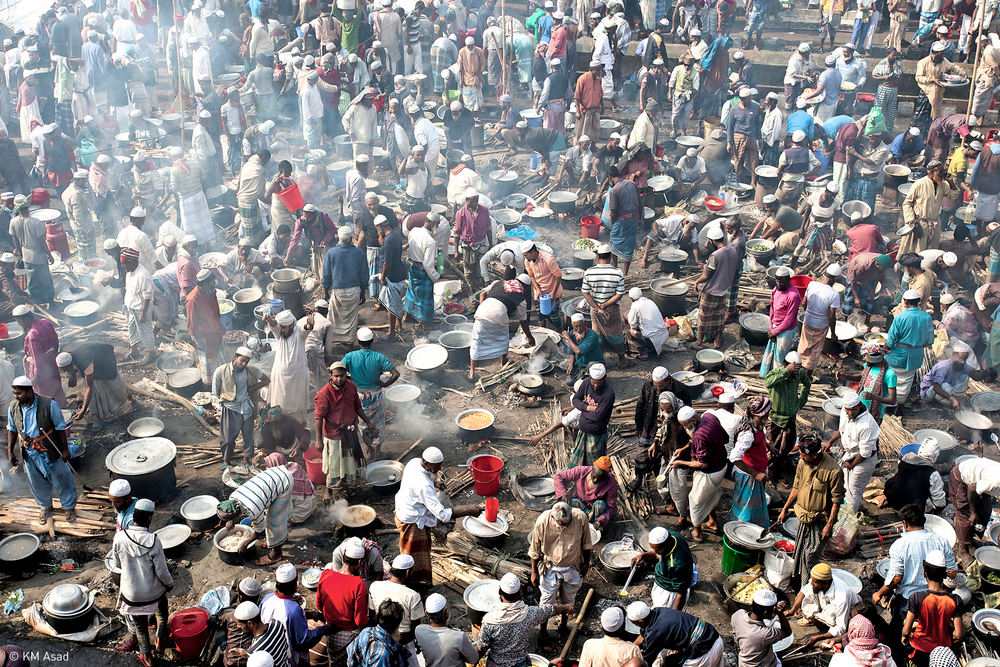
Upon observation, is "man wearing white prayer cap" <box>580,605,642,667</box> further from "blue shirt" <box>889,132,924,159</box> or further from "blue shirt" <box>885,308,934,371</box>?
"blue shirt" <box>889,132,924,159</box>

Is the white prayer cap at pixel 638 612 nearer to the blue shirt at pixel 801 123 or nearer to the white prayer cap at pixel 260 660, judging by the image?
the white prayer cap at pixel 260 660

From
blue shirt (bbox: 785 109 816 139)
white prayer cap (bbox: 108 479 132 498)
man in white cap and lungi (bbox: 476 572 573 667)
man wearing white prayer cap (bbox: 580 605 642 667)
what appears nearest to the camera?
man wearing white prayer cap (bbox: 580 605 642 667)

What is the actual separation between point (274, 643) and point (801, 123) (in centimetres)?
1395

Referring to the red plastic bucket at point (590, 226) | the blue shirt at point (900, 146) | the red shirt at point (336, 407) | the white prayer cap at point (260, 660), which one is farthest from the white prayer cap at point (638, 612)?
the blue shirt at point (900, 146)

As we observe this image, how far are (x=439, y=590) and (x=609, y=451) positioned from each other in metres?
3.00

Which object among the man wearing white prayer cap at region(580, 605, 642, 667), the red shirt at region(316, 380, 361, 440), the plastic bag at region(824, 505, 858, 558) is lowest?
the plastic bag at region(824, 505, 858, 558)

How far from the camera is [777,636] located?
7492 millimetres

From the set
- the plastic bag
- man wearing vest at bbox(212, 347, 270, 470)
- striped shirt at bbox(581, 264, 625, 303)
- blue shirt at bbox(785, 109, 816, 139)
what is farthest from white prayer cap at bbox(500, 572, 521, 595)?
blue shirt at bbox(785, 109, 816, 139)

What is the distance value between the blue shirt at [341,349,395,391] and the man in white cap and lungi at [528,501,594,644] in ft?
10.7

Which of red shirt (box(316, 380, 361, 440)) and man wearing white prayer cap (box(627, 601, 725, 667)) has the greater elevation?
red shirt (box(316, 380, 361, 440))

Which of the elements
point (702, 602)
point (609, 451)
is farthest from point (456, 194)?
point (702, 602)

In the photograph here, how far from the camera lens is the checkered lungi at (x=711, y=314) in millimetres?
13148

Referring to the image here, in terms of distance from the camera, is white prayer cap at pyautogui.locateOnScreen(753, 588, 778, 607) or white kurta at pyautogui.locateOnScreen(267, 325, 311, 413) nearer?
white prayer cap at pyautogui.locateOnScreen(753, 588, 778, 607)

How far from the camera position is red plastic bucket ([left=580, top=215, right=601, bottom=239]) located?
15.7 meters
